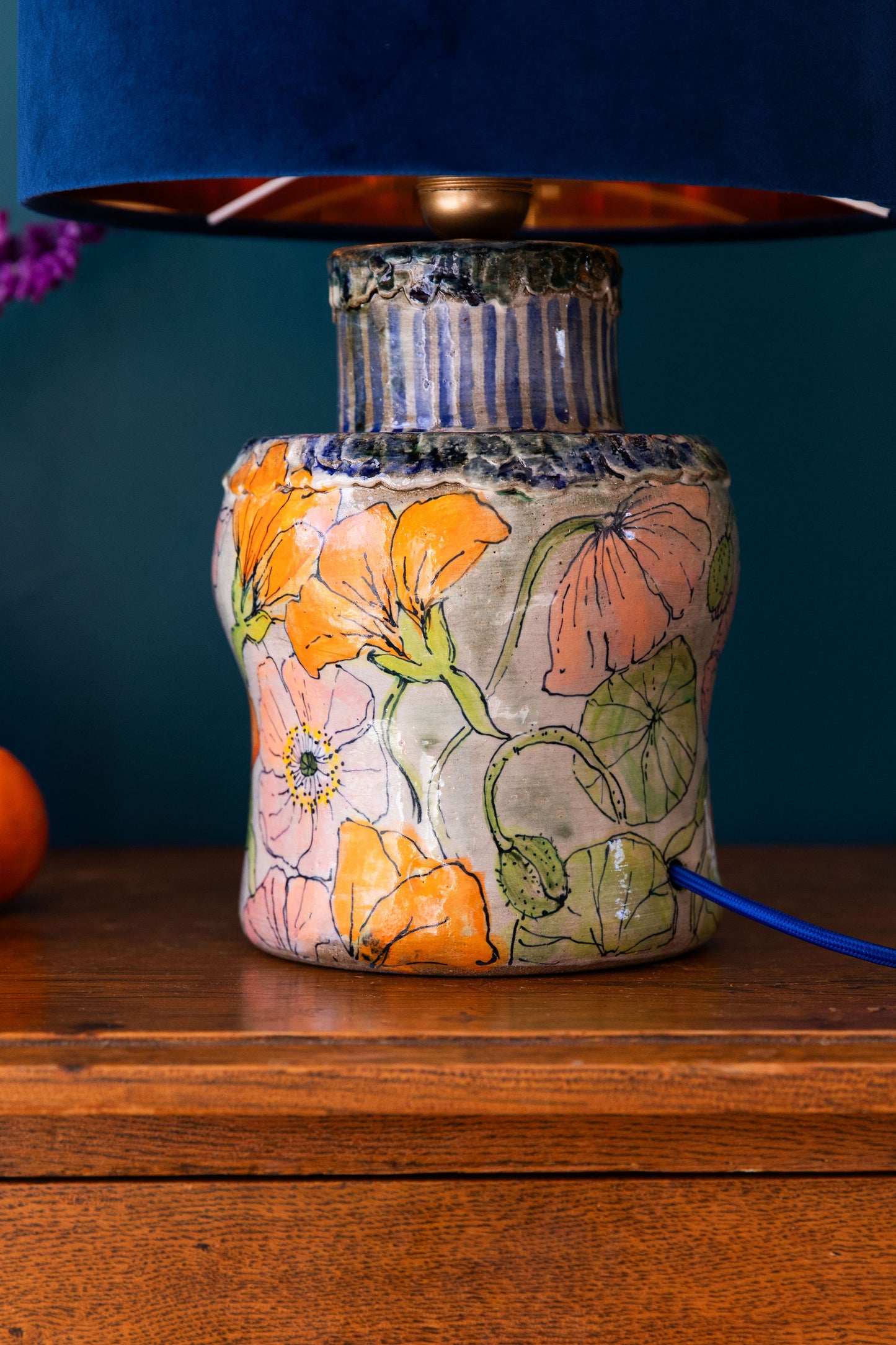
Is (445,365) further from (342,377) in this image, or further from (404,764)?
(404,764)

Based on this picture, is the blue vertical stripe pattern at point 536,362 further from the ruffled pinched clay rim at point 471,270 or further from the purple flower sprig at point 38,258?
the purple flower sprig at point 38,258

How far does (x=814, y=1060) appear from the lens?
0.53 metres

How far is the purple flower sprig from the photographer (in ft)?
2.95

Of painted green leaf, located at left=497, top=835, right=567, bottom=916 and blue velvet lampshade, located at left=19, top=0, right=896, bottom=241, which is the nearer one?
blue velvet lampshade, located at left=19, top=0, right=896, bottom=241

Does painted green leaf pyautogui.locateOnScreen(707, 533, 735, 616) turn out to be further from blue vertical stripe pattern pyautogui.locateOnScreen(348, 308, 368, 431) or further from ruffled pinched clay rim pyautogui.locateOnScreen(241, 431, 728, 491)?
blue vertical stripe pattern pyautogui.locateOnScreen(348, 308, 368, 431)

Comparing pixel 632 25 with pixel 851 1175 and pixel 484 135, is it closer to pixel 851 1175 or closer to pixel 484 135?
pixel 484 135

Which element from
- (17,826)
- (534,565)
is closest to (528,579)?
(534,565)

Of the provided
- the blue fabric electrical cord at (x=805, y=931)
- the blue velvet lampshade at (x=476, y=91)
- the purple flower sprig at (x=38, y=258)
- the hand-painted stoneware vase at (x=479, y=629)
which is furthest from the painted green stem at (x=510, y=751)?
the purple flower sprig at (x=38, y=258)

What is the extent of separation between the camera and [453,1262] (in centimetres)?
55

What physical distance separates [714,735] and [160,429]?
0.45m

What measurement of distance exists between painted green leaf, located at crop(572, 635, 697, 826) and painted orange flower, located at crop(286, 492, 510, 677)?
0.30 ft

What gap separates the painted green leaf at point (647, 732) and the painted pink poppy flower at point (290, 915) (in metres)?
0.14

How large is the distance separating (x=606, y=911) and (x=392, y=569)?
0.19m

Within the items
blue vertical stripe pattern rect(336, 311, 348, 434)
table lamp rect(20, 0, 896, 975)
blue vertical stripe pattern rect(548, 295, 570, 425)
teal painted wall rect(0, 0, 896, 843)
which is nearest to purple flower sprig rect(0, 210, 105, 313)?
teal painted wall rect(0, 0, 896, 843)
